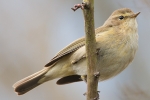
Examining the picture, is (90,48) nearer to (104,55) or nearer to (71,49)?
(104,55)

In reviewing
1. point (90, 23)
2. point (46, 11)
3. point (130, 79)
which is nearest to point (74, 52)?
point (130, 79)

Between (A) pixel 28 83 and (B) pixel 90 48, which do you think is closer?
(B) pixel 90 48

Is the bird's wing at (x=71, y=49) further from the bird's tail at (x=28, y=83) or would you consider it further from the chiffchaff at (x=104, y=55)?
the bird's tail at (x=28, y=83)

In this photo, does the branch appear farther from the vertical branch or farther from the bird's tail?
the bird's tail

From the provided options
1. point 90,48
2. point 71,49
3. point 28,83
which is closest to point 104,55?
point 71,49

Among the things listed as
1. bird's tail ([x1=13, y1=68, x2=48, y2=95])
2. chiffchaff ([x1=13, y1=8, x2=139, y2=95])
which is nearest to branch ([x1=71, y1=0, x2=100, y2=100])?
chiffchaff ([x1=13, y1=8, x2=139, y2=95])

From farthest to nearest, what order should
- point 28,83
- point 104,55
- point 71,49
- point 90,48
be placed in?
point 28,83
point 71,49
point 104,55
point 90,48

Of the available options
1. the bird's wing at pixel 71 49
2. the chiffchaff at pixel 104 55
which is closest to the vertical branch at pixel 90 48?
the chiffchaff at pixel 104 55
